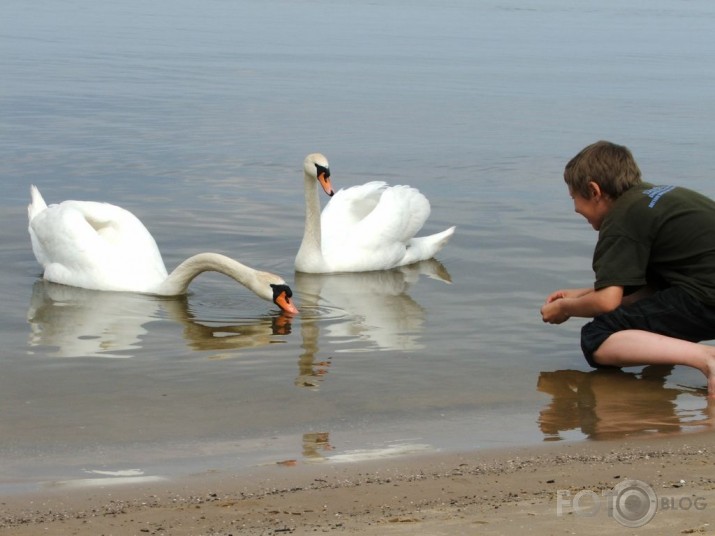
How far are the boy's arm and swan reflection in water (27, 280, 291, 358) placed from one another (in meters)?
1.91

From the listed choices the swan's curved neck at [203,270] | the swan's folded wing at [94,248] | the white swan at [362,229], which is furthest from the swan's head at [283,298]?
the white swan at [362,229]

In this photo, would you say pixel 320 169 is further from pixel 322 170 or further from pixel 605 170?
pixel 605 170

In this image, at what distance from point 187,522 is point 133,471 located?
83cm

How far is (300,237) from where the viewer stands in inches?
425

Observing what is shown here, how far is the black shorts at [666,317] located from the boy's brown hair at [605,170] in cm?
57

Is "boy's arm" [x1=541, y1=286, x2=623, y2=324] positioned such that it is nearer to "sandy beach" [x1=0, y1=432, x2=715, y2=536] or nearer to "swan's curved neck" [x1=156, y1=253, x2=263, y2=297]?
"sandy beach" [x1=0, y1=432, x2=715, y2=536]

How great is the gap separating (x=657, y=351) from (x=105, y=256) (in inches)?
171

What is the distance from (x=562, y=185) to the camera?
12828 millimetres

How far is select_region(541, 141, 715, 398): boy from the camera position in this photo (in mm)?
6000

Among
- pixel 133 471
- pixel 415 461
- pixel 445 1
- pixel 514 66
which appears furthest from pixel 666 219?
pixel 445 1

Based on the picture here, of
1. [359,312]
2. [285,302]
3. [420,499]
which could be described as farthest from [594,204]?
[359,312]

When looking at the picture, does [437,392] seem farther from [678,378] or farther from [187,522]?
[187,522]

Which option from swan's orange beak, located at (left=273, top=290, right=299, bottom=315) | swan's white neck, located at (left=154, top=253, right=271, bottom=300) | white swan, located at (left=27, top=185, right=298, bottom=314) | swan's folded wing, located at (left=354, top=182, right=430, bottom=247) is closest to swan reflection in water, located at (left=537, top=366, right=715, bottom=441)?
swan's orange beak, located at (left=273, top=290, right=299, bottom=315)

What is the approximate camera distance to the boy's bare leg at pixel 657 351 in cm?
606
